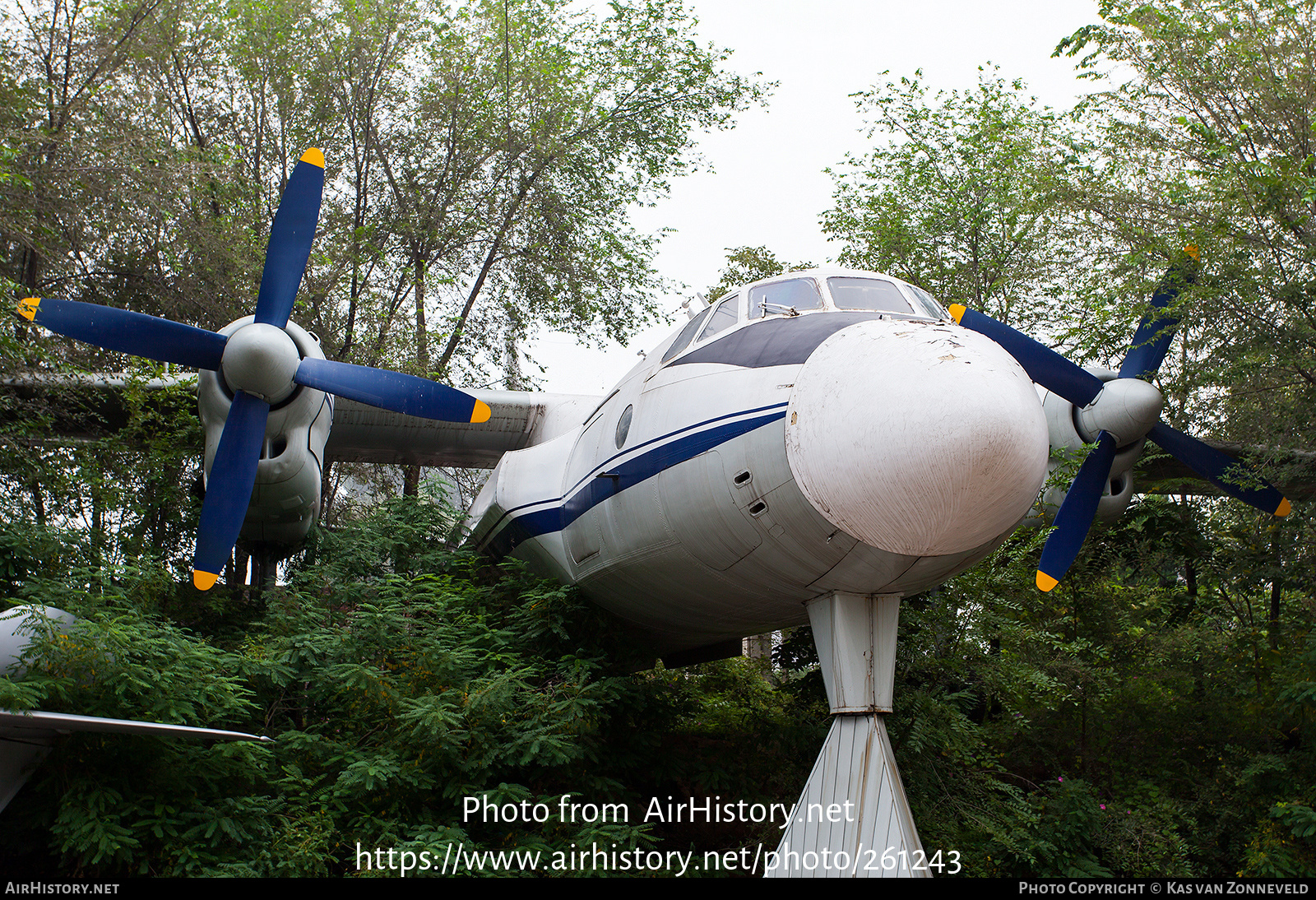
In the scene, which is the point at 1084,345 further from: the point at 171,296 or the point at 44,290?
the point at 44,290

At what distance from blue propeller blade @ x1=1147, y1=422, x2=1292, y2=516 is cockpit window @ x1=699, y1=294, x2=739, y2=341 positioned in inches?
203

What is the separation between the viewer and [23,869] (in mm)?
6457

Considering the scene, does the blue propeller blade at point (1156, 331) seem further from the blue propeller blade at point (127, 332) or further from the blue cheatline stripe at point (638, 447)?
the blue propeller blade at point (127, 332)

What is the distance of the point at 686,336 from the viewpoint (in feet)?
24.2

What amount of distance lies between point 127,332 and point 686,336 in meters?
4.79

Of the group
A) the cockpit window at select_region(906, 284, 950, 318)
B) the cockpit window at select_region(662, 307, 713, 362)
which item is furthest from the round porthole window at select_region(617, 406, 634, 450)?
the cockpit window at select_region(906, 284, 950, 318)

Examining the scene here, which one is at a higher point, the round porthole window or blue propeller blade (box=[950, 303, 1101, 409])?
blue propeller blade (box=[950, 303, 1101, 409])

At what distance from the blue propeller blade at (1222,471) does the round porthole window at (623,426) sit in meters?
5.73

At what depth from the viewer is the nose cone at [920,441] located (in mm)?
4816

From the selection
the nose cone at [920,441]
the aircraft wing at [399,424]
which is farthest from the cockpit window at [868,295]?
the aircraft wing at [399,424]

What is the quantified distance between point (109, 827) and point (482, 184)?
13.8 metres

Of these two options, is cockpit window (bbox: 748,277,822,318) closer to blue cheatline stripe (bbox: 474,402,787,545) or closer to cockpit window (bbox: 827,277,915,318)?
cockpit window (bbox: 827,277,915,318)

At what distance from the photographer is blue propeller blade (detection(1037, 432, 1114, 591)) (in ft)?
28.8

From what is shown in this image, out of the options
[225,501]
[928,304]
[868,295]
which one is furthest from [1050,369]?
[225,501]
